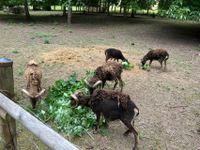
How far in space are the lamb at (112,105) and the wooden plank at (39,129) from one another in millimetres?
2523

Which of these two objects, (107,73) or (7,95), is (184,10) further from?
(7,95)

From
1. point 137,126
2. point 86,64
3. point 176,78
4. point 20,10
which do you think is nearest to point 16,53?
point 86,64

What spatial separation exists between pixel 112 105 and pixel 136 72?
13.9ft

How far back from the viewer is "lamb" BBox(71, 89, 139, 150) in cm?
539

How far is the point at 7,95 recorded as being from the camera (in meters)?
3.71

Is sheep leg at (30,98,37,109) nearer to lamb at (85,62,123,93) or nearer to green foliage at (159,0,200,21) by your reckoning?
lamb at (85,62,123,93)

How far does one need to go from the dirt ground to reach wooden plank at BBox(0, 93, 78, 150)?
67 centimetres

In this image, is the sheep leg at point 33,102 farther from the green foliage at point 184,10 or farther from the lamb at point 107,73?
the green foliage at point 184,10

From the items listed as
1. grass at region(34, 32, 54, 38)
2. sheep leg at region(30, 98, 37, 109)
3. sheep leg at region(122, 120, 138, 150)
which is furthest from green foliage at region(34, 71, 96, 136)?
grass at region(34, 32, 54, 38)

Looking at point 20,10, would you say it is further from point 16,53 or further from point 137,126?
point 137,126

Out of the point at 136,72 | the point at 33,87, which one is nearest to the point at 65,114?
the point at 33,87

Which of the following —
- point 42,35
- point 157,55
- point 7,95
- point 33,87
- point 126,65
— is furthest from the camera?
point 42,35

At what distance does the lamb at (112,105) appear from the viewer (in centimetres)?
539

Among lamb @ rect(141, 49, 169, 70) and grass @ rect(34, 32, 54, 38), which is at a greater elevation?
lamb @ rect(141, 49, 169, 70)
